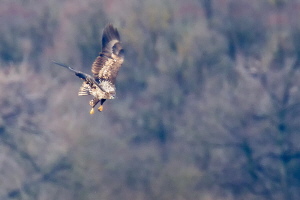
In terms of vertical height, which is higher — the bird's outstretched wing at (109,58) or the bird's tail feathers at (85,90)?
the bird's outstretched wing at (109,58)

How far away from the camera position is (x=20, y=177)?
26.6 meters

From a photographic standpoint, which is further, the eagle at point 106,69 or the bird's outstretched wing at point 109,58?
the bird's outstretched wing at point 109,58

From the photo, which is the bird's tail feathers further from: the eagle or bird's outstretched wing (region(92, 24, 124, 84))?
bird's outstretched wing (region(92, 24, 124, 84))

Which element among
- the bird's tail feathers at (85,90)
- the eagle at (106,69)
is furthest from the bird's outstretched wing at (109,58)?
the bird's tail feathers at (85,90)

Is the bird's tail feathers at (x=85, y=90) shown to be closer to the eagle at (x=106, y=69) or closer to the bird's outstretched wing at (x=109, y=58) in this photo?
the eagle at (x=106, y=69)

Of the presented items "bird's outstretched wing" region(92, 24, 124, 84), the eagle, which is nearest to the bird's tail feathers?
the eagle

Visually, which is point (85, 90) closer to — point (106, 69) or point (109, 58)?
point (106, 69)

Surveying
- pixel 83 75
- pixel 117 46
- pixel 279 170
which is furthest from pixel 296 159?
pixel 83 75

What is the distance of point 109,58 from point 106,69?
42cm

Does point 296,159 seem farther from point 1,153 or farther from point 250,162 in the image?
point 1,153

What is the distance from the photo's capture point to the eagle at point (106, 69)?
16.6 meters

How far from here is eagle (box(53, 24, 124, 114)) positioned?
16625 mm

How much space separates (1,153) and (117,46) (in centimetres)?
1199

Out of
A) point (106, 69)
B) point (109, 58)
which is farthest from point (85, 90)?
point (109, 58)
